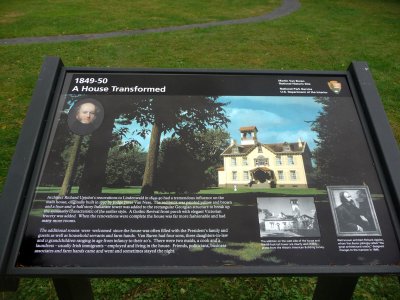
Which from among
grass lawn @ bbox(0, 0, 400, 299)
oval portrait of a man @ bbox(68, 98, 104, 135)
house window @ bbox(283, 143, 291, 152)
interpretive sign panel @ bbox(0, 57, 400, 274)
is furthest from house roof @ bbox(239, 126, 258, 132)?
grass lawn @ bbox(0, 0, 400, 299)

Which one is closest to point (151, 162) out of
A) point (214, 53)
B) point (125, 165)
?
point (125, 165)

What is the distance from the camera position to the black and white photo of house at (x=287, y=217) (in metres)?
2.10

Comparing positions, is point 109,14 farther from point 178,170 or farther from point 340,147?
point 340,147

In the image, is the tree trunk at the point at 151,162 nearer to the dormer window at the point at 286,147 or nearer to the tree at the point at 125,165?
the tree at the point at 125,165

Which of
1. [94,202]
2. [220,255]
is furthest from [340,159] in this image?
[94,202]

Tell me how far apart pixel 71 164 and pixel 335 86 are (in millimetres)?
1858

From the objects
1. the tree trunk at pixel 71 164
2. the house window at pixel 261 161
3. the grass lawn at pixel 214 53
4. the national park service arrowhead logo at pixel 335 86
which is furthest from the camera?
the grass lawn at pixel 214 53

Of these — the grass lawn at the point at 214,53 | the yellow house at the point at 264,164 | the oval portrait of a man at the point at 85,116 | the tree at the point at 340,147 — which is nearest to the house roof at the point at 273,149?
the yellow house at the point at 264,164

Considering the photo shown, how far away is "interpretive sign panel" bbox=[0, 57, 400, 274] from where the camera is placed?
6.64 ft

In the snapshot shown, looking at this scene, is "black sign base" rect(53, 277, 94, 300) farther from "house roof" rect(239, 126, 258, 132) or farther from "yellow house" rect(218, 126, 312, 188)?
"house roof" rect(239, 126, 258, 132)

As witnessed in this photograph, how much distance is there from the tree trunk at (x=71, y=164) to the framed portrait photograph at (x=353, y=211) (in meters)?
1.52

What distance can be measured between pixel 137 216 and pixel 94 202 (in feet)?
0.87

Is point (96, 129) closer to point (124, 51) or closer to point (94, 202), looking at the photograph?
point (94, 202)

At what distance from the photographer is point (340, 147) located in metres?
2.44
